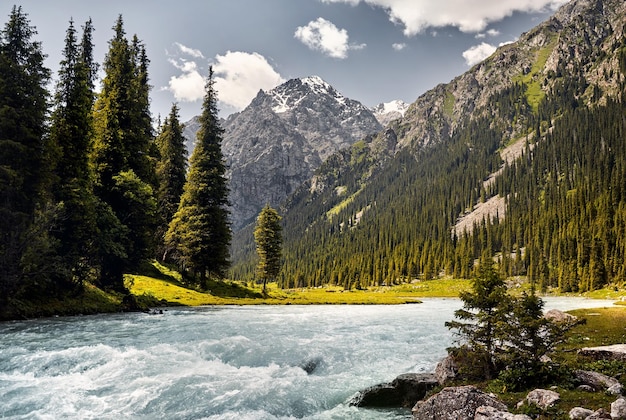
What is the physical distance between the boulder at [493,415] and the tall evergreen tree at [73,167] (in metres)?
30.0

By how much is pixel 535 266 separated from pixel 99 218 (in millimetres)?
144760

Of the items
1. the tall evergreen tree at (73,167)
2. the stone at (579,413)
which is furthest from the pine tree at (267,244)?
the stone at (579,413)

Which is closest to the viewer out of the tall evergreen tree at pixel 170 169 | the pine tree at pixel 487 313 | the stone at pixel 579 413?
the stone at pixel 579 413

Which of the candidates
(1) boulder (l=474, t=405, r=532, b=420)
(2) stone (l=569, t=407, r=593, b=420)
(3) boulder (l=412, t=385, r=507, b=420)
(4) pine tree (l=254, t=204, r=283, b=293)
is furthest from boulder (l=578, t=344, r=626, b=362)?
(4) pine tree (l=254, t=204, r=283, b=293)

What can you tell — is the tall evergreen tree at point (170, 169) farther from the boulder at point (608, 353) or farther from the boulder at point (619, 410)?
the boulder at point (619, 410)

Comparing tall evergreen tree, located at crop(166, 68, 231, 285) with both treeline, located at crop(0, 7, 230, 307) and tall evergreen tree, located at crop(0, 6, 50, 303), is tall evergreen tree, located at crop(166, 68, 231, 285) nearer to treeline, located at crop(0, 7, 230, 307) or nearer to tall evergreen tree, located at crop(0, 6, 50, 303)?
treeline, located at crop(0, 7, 230, 307)

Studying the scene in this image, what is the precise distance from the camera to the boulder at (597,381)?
37.0 feet

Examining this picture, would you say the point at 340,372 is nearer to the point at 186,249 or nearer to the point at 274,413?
the point at 274,413

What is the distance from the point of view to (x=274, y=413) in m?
13.1

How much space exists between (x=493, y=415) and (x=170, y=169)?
64.5 meters

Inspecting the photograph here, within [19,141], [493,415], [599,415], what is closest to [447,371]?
[493,415]

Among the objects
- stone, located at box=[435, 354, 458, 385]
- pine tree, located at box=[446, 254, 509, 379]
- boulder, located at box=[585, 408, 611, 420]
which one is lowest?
stone, located at box=[435, 354, 458, 385]

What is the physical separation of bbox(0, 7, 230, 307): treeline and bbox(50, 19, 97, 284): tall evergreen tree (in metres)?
→ 0.09

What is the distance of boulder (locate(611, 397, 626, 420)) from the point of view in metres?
8.80
